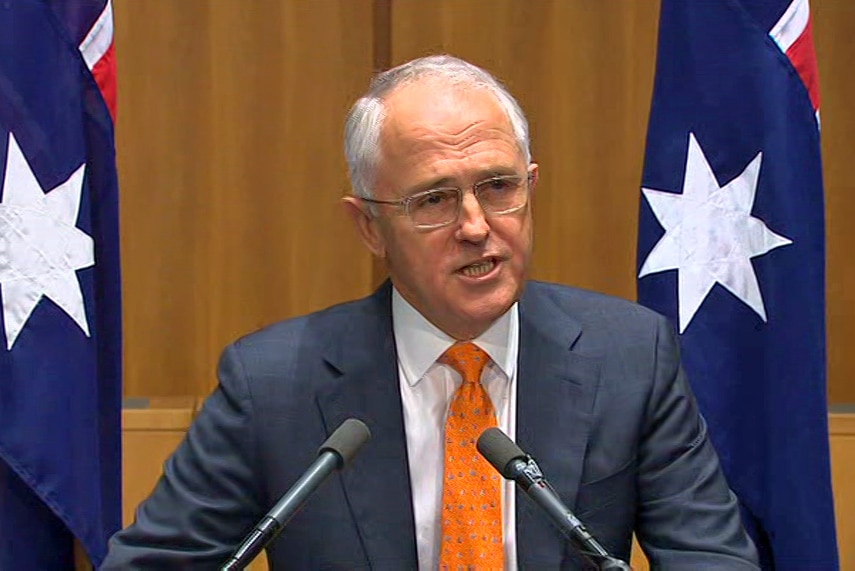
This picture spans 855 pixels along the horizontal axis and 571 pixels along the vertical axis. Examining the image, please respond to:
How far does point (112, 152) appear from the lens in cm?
263

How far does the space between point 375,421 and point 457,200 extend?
0.36 meters

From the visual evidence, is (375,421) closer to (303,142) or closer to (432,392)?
(432,392)

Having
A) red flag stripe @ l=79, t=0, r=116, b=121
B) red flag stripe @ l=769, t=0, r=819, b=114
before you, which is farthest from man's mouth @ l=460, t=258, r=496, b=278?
red flag stripe @ l=79, t=0, r=116, b=121

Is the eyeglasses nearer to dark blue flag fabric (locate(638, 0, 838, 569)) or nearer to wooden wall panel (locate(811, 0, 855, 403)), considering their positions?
dark blue flag fabric (locate(638, 0, 838, 569))

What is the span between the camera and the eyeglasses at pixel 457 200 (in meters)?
1.80

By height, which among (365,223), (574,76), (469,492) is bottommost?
(469,492)

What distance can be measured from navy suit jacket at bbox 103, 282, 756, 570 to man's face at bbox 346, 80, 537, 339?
0.18 m

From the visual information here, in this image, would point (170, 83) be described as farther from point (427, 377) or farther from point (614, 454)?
point (614, 454)

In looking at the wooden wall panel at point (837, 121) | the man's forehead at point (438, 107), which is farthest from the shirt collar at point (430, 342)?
the wooden wall panel at point (837, 121)

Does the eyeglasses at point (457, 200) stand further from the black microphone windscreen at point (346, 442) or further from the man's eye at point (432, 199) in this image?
the black microphone windscreen at point (346, 442)

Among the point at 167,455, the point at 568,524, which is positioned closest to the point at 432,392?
the point at 568,524

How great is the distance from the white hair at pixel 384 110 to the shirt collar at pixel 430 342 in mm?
215

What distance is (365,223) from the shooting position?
1.95m

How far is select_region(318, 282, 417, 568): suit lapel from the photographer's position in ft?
6.01
